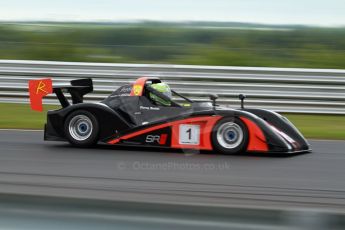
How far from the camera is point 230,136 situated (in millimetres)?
7645

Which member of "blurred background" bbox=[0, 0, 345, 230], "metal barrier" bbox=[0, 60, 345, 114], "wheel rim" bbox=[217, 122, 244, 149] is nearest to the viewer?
"blurred background" bbox=[0, 0, 345, 230]

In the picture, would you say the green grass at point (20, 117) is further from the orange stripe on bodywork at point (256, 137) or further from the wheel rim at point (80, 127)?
the orange stripe on bodywork at point (256, 137)

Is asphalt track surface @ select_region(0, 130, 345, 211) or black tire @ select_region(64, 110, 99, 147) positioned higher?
black tire @ select_region(64, 110, 99, 147)

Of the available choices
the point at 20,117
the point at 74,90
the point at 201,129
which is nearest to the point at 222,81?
the point at 20,117

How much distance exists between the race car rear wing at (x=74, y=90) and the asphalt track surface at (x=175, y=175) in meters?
0.57

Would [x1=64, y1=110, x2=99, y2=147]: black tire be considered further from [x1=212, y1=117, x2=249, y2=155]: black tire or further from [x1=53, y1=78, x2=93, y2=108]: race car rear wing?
[x1=212, y1=117, x2=249, y2=155]: black tire

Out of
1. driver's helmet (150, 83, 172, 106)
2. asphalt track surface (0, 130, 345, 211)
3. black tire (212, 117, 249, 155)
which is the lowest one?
asphalt track surface (0, 130, 345, 211)

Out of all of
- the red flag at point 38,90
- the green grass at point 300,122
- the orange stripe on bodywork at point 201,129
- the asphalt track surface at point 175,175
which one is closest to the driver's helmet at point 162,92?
the orange stripe on bodywork at point 201,129

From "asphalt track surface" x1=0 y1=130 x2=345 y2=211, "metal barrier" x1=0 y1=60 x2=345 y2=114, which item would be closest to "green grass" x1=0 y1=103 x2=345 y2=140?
"metal barrier" x1=0 y1=60 x2=345 y2=114

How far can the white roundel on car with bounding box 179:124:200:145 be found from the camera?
768cm

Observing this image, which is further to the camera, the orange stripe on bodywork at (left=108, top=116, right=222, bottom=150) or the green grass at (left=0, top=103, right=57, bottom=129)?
the green grass at (left=0, top=103, right=57, bottom=129)

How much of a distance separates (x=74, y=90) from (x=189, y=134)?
183 centimetres

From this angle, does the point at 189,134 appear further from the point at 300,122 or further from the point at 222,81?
the point at 222,81

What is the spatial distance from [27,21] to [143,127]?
12.3 m
